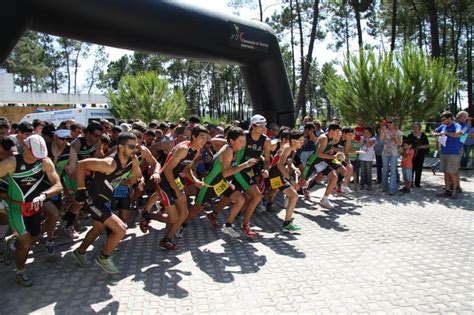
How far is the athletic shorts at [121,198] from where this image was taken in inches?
219

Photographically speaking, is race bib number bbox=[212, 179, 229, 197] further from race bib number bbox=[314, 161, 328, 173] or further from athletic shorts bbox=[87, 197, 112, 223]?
race bib number bbox=[314, 161, 328, 173]

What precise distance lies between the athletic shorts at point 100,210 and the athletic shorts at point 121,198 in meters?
0.95

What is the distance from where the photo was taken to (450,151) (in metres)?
8.73

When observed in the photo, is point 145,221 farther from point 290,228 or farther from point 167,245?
point 290,228

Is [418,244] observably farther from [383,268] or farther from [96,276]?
[96,276]

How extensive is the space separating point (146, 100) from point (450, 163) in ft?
61.5

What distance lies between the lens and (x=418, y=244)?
5.55 m

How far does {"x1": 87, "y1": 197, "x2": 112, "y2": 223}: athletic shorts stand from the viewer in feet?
14.9

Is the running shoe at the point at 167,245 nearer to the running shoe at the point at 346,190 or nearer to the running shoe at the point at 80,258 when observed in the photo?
the running shoe at the point at 80,258

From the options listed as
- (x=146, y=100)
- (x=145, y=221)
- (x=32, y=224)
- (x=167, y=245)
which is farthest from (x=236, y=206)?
(x=146, y=100)

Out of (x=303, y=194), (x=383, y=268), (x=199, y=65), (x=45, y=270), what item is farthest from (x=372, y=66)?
(x=199, y=65)

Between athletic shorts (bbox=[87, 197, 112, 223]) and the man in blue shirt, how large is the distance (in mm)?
7611

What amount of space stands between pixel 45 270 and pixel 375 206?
251 inches

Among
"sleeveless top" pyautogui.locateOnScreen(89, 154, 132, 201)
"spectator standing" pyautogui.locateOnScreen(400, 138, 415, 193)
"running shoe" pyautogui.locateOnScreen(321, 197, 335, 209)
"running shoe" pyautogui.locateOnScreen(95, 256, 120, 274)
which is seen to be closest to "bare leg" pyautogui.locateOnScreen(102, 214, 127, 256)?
"running shoe" pyautogui.locateOnScreen(95, 256, 120, 274)
